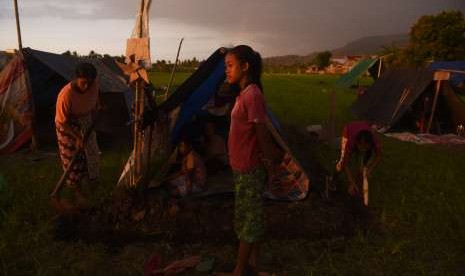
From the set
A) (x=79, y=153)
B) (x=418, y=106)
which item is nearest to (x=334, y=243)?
(x=79, y=153)

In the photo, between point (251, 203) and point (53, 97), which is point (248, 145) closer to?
point (251, 203)

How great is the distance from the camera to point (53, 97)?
7453mm

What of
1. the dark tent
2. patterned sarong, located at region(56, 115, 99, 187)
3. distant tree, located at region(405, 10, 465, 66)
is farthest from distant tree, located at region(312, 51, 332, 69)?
patterned sarong, located at region(56, 115, 99, 187)

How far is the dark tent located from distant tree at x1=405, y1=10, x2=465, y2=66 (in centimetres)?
3382

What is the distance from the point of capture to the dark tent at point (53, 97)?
7453mm

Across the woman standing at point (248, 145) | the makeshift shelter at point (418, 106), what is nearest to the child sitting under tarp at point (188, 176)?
the woman standing at point (248, 145)

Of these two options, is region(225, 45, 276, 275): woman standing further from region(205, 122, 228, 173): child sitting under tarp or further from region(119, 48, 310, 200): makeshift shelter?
region(205, 122, 228, 173): child sitting under tarp

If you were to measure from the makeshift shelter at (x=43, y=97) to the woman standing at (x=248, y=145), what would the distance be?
4.43 metres

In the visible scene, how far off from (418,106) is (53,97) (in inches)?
329

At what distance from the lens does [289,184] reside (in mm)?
4938

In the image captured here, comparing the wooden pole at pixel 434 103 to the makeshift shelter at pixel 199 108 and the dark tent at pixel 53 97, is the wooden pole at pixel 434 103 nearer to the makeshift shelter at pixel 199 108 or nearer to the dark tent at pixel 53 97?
the makeshift shelter at pixel 199 108

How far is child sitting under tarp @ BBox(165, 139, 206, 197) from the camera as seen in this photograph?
4911 mm

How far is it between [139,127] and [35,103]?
4.12 meters

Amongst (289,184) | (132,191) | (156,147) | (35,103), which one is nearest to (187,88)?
(156,147)
